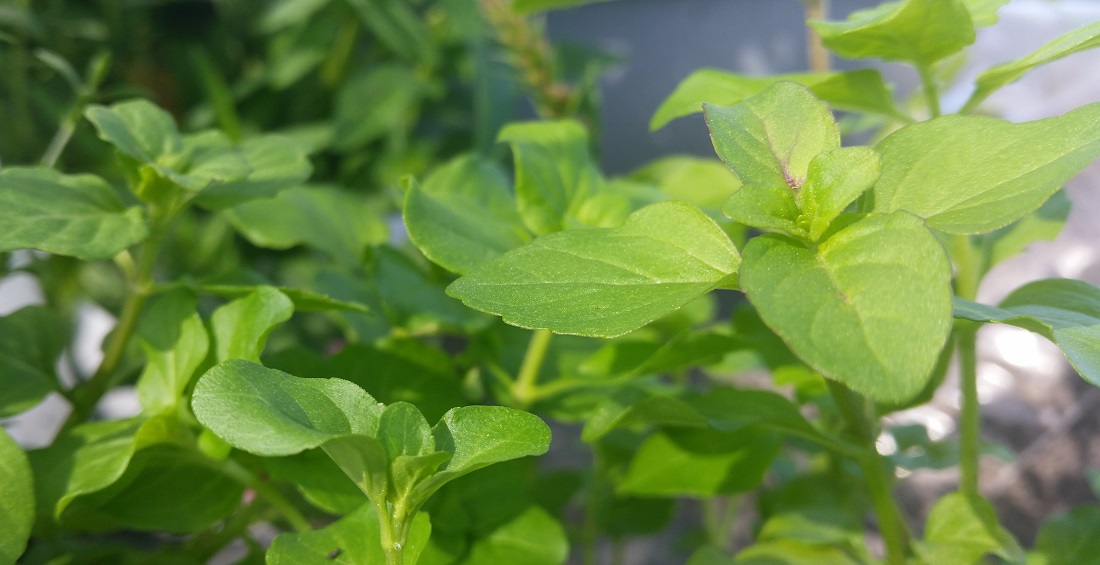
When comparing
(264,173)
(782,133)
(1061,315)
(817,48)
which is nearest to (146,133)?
(264,173)

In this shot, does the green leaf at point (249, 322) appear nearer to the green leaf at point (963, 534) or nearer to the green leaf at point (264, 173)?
the green leaf at point (264, 173)

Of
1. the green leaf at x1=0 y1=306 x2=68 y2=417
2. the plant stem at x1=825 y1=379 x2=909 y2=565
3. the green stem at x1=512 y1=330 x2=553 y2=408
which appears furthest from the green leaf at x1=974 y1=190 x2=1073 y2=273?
the green leaf at x1=0 y1=306 x2=68 y2=417

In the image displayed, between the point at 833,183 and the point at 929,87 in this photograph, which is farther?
the point at 929,87

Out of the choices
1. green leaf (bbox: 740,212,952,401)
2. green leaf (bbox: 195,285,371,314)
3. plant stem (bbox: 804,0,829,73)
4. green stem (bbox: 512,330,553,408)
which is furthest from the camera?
plant stem (bbox: 804,0,829,73)

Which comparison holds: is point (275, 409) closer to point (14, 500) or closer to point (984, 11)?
point (14, 500)

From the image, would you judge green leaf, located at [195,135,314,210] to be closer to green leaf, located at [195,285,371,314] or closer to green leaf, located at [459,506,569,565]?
green leaf, located at [195,285,371,314]

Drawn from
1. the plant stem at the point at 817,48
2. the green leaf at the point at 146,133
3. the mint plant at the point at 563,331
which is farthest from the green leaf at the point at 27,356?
the plant stem at the point at 817,48
